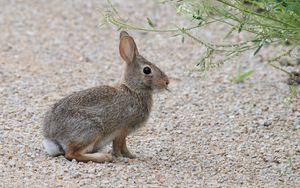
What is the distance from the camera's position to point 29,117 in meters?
7.20

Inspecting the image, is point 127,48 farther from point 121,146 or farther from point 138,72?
point 121,146

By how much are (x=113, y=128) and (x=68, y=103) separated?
37cm

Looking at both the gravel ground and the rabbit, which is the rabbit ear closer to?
the rabbit

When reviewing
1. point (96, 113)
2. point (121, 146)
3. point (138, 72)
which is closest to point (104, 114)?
point (96, 113)

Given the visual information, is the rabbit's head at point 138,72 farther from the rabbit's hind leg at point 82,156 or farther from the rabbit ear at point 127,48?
the rabbit's hind leg at point 82,156

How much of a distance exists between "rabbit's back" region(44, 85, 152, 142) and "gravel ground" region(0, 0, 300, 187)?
227 mm

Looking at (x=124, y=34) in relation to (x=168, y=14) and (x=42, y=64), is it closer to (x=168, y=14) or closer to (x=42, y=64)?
(x=42, y=64)

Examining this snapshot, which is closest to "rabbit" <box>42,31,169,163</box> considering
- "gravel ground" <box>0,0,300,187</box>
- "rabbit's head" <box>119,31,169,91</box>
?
"rabbit's head" <box>119,31,169,91</box>

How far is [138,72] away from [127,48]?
0.21m

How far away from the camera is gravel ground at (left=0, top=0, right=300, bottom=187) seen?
5871 millimetres

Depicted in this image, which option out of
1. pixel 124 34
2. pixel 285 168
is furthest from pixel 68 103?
pixel 285 168

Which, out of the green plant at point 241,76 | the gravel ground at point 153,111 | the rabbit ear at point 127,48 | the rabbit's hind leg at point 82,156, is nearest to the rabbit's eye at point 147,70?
the rabbit ear at point 127,48

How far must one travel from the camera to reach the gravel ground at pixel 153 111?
231 inches

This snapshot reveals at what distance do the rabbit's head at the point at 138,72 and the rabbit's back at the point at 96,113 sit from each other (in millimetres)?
72
